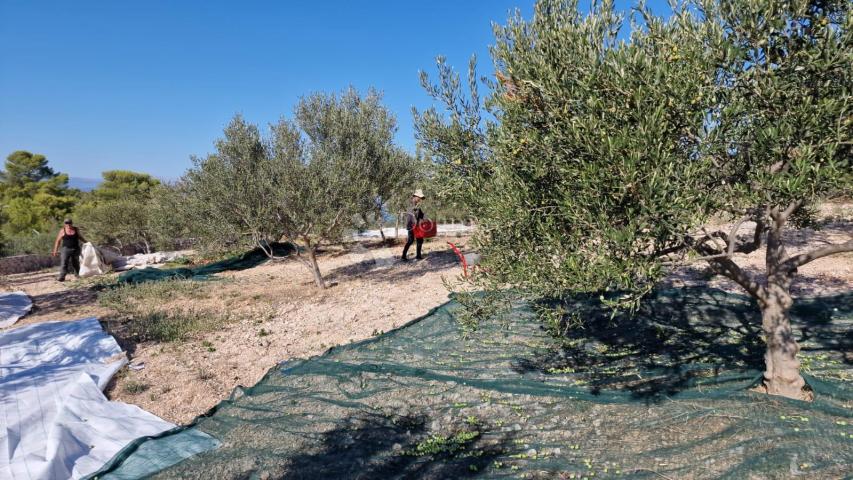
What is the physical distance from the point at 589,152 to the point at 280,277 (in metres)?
17.1

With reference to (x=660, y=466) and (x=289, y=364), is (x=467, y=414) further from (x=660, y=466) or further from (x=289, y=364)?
(x=289, y=364)

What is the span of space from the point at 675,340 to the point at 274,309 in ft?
35.6

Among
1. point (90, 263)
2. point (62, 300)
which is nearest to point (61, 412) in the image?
point (62, 300)

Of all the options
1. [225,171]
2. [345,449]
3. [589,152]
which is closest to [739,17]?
[589,152]

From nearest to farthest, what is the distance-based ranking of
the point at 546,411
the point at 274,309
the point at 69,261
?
1. the point at 546,411
2. the point at 274,309
3. the point at 69,261

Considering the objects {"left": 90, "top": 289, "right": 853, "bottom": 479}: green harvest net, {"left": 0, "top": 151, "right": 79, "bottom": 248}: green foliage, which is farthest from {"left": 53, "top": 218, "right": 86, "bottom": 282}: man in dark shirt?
{"left": 90, "top": 289, "right": 853, "bottom": 479}: green harvest net

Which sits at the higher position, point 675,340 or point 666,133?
point 666,133

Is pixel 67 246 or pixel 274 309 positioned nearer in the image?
pixel 274 309

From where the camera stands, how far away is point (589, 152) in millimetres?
4438

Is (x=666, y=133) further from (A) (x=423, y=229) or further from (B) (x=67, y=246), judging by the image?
(B) (x=67, y=246)

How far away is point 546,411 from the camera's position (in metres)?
6.39

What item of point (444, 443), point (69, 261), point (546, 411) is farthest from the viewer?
point (69, 261)

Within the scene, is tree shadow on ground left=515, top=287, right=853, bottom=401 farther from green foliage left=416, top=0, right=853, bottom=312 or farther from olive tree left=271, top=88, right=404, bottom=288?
olive tree left=271, top=88, right=404, bottom=288

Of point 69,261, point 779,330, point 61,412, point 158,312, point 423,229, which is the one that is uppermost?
point 423,229
